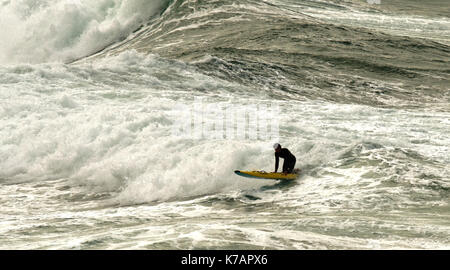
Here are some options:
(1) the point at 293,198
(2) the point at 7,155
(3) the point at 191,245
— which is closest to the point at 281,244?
(3) the point at 191,245

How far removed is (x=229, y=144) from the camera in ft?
48.6

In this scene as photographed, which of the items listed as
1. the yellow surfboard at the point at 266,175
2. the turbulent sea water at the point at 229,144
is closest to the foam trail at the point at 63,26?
the turbulent sea water at the point at 229,144

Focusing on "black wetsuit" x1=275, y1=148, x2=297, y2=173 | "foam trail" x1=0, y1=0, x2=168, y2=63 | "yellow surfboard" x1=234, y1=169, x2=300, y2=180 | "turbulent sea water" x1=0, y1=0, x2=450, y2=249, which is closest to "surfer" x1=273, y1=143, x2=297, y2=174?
"black wetsuit" x1=275, y1=148, x2=297, y2=173

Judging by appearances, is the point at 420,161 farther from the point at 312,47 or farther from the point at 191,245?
the point at 312,47

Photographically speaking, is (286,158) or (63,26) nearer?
(286,158)

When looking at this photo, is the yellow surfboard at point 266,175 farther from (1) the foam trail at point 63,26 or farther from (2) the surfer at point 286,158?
(1) the foam trail at point 63,26

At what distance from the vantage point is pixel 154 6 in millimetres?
35906

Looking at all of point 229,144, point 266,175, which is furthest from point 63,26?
point 266,175

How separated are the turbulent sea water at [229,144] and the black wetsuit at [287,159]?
1.08ft

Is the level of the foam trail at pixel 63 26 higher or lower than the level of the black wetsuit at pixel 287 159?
higher

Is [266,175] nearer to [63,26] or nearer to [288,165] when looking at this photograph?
[288,165]

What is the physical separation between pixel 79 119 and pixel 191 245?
30.2 feet

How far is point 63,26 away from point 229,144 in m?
22.9

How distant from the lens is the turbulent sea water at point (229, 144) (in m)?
10.5
